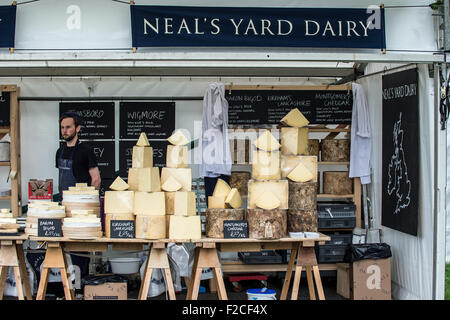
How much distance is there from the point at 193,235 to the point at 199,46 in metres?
1.57

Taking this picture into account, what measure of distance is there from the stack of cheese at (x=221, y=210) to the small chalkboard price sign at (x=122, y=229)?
0.62 meters

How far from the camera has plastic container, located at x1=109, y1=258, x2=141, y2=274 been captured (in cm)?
657

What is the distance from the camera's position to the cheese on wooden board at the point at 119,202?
182 inches

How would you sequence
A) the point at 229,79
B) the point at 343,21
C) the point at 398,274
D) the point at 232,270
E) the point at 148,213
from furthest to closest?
the point at 229,79 < the point at 232,270 < the point at 398,274 < the point at 343,21 < the point at 148,213

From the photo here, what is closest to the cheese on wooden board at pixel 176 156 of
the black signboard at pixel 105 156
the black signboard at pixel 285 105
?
the black signboard at pixel 285 105

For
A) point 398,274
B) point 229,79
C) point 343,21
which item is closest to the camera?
point 343,21

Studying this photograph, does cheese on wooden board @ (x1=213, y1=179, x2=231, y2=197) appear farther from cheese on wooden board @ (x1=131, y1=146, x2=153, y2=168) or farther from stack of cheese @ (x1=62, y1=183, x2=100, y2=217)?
stack of cheese @ (x1=62, y1=183, x2=100, y2=217)

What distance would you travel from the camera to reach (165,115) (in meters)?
7.36

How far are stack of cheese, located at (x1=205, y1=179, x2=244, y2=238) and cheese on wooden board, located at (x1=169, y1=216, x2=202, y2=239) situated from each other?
0.41ft

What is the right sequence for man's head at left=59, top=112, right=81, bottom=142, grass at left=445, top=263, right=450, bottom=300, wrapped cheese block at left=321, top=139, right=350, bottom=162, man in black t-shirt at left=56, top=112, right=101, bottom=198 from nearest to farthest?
grass at left=445, top=263, right=450, bottom=300 < man's head at left=59, top=112, right=81, bottom=142 < man in black t-shirt at left=56, top=112, right=101, bottom=198 < wrapped cheese block at left=321, top=139, right=350, bottom=162

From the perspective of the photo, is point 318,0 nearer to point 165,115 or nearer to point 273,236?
point 273,236

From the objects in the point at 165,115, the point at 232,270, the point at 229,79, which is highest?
the point at 229,79

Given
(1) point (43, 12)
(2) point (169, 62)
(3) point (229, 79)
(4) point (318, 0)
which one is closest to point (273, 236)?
(2) point (169, 62)

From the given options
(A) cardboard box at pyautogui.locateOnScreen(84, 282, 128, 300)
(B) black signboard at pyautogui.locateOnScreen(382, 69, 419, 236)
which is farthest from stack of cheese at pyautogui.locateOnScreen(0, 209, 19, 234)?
(B) black signboard at pyautogui.locateOnScreen(382, 69, 419, 236)
